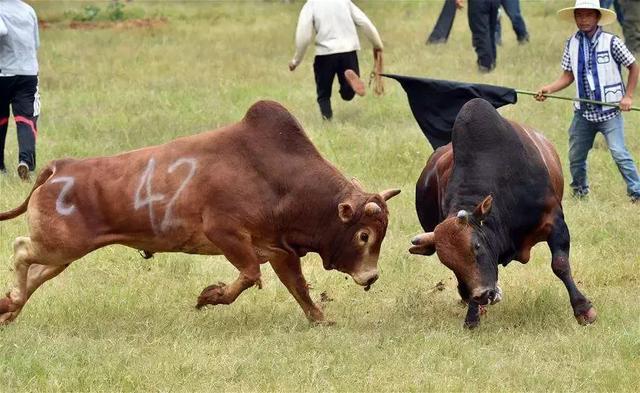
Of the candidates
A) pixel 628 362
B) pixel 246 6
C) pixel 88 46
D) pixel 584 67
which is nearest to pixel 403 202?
pixel 584 67

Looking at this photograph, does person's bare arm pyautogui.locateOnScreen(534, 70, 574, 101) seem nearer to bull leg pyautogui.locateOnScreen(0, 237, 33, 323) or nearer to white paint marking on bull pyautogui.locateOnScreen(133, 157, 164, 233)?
white paint marking on bull pyautogui.locateOnScreen(133, 157, 164, 233)

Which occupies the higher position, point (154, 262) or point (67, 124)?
point (154, 262)

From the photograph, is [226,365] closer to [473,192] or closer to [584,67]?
[473,192]

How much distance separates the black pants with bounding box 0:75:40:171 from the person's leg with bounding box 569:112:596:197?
486cm

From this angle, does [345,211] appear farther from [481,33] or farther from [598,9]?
[481,33]

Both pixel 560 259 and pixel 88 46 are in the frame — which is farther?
pixel 88 46

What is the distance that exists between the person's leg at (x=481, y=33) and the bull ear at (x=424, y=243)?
10.0m

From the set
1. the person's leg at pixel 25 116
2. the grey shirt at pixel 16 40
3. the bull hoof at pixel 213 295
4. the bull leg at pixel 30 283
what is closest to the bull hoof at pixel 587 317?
the bull hoof at pixel 213 295

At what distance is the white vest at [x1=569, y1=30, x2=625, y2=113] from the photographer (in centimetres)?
1027

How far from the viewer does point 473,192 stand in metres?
7.66

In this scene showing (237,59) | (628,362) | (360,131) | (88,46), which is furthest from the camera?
(88,46)

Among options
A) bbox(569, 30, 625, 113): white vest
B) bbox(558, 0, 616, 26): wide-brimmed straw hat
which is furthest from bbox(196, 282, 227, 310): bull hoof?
bbox(569, 30, 625, 113): white vest

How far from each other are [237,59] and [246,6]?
7747 mm

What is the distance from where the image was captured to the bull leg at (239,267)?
767 centimetres
